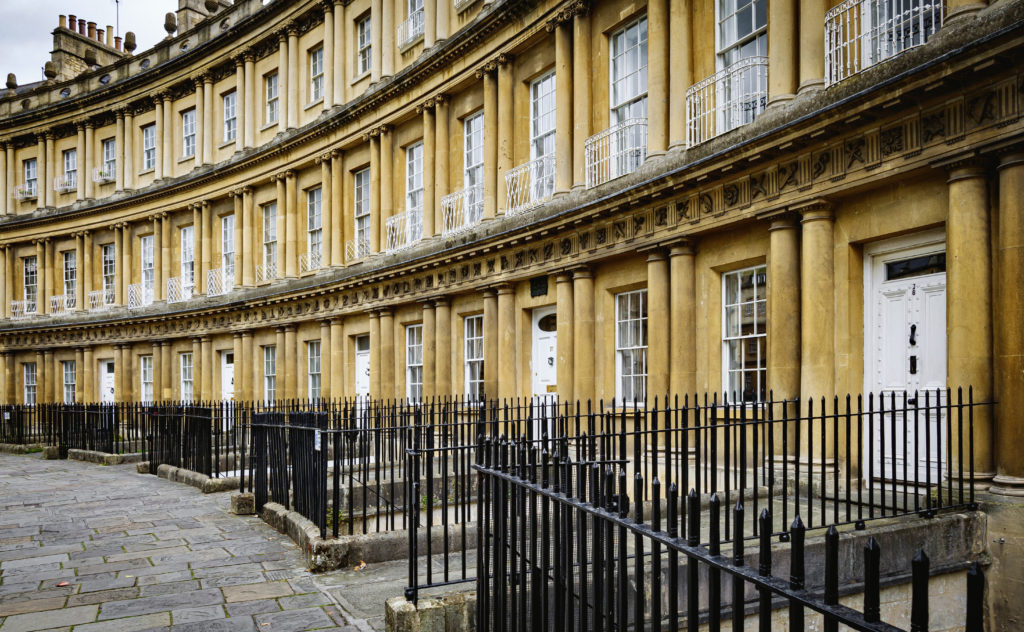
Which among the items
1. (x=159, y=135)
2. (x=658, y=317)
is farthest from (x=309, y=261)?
(x=658, y=317)

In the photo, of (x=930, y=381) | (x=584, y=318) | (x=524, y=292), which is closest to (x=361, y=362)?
(x=524, y=292)

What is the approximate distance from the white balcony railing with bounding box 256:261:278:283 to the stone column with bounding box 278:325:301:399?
81.9 inches

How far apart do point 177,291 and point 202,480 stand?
54.8 ft

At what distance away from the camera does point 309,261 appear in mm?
22000

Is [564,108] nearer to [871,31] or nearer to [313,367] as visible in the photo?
[871,31]

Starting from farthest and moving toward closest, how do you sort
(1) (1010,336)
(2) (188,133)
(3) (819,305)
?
(2) (188,133)
(3) (819,305)
(1) (1010,336)

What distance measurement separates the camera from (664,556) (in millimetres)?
5316

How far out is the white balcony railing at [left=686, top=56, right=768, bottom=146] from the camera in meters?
10.2

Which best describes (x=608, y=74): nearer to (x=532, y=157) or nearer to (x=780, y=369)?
(x=532, y=157)

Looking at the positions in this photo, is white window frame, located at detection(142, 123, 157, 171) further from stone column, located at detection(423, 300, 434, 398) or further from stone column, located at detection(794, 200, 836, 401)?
stone column, located at detection(794, 200, 836, 401)

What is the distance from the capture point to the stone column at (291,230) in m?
22.3

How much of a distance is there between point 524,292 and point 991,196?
8.55 meters

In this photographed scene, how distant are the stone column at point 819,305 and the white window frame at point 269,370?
18.1 meters

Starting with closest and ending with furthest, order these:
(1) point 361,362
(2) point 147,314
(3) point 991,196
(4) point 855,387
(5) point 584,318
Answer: (3) point 991,196, (4) point 855,387, (5) point 584,318, (1) point 361,362, (2) point 147,314
